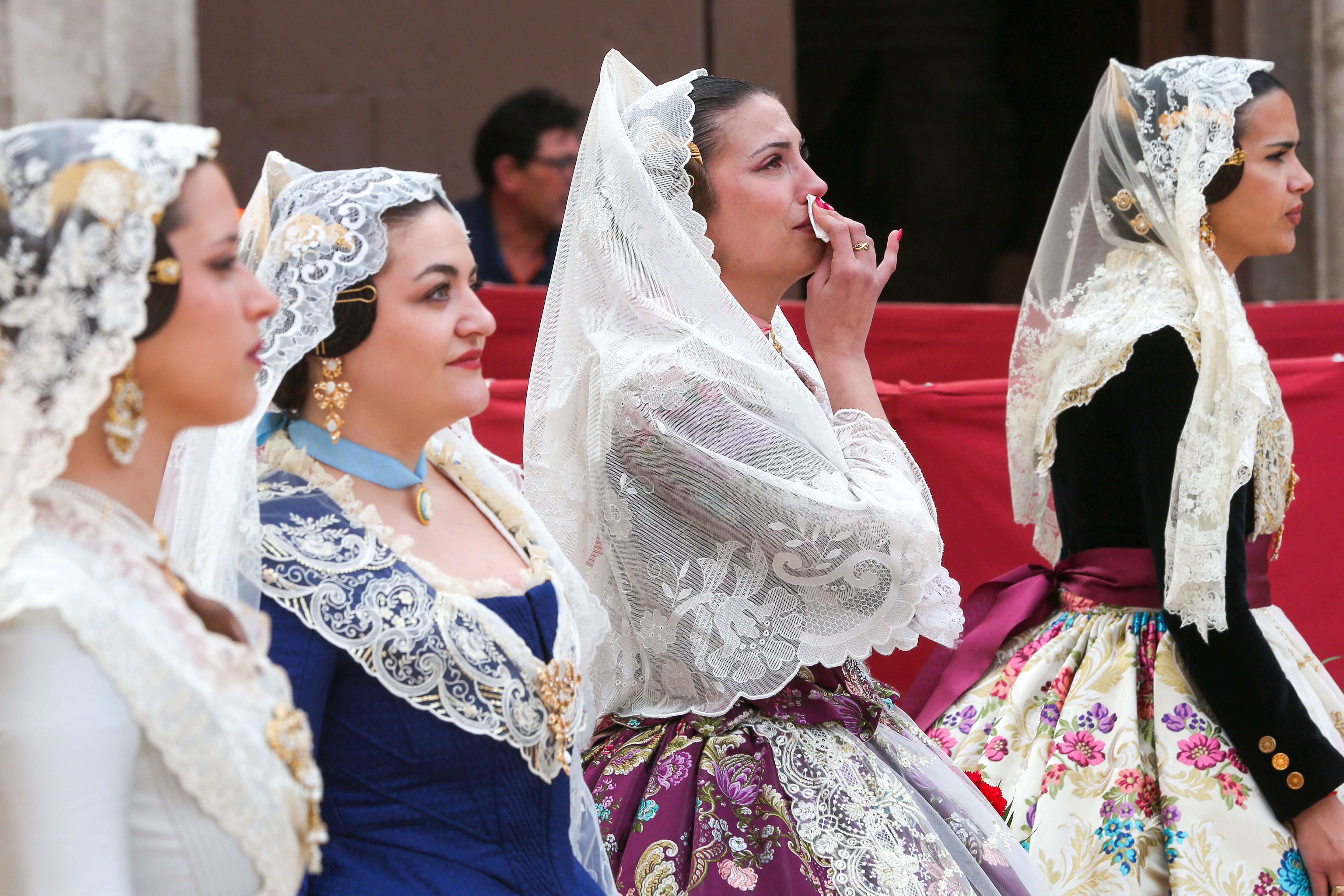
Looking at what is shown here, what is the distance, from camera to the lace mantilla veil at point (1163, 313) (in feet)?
8.10

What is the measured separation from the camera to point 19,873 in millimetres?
1128

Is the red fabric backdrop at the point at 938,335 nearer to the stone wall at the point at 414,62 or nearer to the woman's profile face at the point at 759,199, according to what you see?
the stone wall at the point at 414,62

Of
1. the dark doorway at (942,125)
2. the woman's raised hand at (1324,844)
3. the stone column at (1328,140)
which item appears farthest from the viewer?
the dark doorway at (942,125)

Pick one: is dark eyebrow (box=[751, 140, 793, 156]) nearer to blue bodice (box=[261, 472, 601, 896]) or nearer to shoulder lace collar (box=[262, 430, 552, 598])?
shoulder lace collar (box=[262, 430, 552, 598])

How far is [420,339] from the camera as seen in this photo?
173cm

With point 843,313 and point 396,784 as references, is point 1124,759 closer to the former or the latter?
point 843,313

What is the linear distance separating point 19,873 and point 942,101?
735cm

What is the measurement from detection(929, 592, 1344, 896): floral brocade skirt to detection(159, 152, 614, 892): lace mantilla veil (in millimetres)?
1011

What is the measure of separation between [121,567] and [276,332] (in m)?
0.52

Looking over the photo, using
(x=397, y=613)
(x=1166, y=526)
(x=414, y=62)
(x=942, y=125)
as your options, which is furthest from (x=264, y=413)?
(x=942, y=125)

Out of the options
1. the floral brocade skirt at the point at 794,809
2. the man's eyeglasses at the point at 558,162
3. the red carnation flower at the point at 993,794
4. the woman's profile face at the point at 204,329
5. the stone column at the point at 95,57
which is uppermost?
the stone column at the point at 95,57

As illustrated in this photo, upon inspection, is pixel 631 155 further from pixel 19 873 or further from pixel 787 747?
pixel 19 873

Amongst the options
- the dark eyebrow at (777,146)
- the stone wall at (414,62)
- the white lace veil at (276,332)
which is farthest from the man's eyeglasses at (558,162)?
the white lace veil at (276,332)

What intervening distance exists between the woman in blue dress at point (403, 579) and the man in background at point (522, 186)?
290cm
